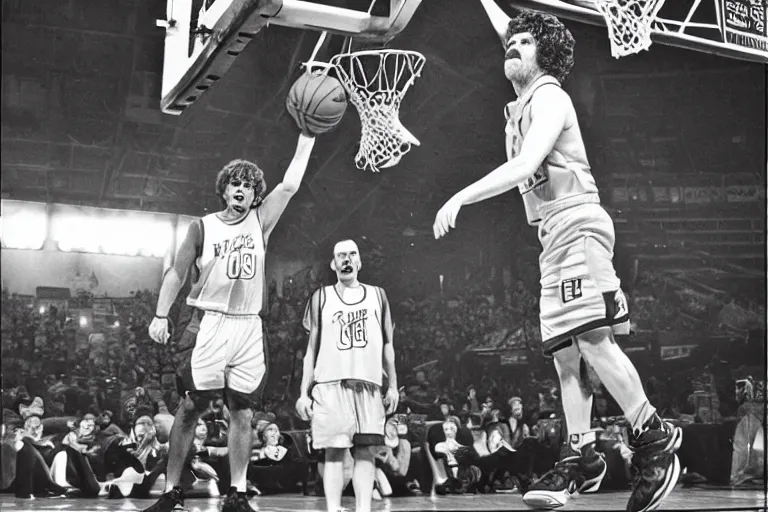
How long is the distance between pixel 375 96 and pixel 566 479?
4356 mm

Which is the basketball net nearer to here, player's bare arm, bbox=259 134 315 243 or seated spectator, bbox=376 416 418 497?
player's bare arm, bbox=259 134 315 243

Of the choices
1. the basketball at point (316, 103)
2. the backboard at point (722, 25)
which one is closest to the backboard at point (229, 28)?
the basketball at point (316, 103)

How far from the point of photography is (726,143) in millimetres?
8938

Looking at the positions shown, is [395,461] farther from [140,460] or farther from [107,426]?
[107,426]

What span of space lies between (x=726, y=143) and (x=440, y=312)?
11.0 ft

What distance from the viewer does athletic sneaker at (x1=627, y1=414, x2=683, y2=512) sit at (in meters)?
3.37

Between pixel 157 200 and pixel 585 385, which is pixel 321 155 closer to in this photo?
pixel 157 200

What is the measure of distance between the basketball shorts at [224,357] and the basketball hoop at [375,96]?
2346mm

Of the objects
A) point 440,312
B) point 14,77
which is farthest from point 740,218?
point 14,77

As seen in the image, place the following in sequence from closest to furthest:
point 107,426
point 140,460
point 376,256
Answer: point 140,460
point 107,426
point 376,256

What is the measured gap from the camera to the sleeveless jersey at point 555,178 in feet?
12.3

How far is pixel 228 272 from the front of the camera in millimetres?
5078

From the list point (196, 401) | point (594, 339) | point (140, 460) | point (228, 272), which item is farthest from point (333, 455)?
point (140, 460)

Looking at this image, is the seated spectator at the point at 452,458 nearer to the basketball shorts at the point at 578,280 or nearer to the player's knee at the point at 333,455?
the player's knee at the point at 333,455
